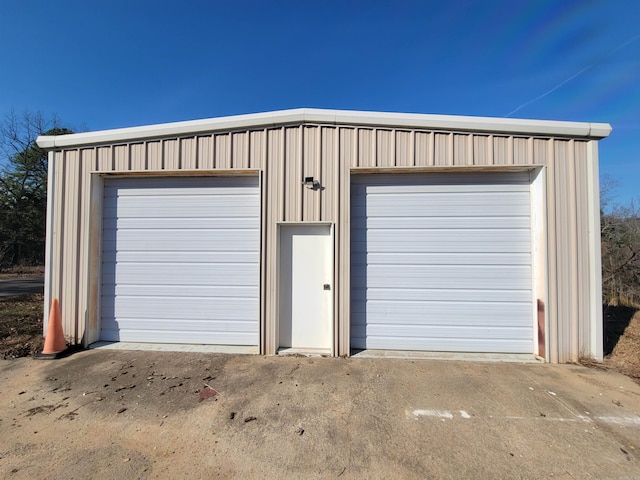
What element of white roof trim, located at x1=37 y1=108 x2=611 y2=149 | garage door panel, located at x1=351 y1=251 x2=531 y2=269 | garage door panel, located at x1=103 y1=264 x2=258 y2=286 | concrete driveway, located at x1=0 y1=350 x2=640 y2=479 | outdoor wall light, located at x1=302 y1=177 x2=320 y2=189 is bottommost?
concrete driveway, located at x1=0 y1=350 x2=640 y2=479

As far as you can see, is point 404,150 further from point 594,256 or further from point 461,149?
point 594,256

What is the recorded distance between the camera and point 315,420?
3.13m

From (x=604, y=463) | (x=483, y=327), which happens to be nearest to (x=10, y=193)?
(x=483, y=327)

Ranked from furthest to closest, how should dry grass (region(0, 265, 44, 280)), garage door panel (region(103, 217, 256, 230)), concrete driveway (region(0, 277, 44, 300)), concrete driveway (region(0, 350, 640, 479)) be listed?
dry grass (region(0, 265, 44, 280)) → concrete driveway (region(0, 277, 44, 300)) → garage door panel (region(103, 217, 256, 230)) → concrete driveway (region(0, 350, 640, 479))

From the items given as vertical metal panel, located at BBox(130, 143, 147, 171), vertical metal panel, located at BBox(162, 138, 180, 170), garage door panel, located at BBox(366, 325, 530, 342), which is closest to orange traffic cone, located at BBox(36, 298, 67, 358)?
vertical metal panel, located at BBox(130, 143, 147, 171)

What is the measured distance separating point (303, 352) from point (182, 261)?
273cm

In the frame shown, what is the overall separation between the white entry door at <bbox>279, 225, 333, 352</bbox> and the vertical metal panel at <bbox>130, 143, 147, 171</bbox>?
2.76 meters

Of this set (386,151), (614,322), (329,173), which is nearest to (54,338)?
(329,173)

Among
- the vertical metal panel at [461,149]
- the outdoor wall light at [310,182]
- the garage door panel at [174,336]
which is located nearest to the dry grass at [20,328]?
the garage door panel at [174,336]

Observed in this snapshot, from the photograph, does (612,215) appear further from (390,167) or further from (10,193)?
(10,193)

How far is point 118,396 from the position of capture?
11.9 ft

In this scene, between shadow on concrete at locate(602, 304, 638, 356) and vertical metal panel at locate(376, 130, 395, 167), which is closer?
vertical metal panel at locate(376, 130, 395, 167)

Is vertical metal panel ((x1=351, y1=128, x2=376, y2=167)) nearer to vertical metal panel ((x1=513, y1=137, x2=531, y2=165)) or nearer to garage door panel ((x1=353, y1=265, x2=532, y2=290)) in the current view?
garage door panel ((x1=353, y1=265, x2=532, y2=290))

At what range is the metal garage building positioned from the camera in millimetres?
4824
